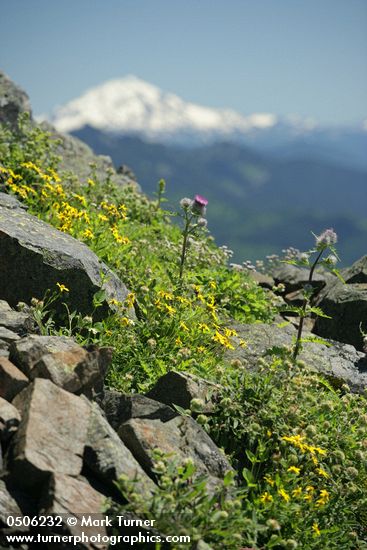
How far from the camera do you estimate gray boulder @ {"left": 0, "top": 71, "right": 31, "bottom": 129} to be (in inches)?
781

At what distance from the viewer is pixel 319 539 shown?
5332mm

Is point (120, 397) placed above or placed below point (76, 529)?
above

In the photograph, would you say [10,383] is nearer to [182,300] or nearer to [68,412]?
[68,412]

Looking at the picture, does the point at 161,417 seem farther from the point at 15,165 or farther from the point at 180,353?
the point at 15,165

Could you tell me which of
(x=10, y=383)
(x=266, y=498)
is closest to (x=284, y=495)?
(x=266, y=498)

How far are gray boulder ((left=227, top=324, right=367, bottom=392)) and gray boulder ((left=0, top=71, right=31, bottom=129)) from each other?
12950mm

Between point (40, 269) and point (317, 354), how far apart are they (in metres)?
→ 4.79

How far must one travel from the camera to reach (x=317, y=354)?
32.2 ft

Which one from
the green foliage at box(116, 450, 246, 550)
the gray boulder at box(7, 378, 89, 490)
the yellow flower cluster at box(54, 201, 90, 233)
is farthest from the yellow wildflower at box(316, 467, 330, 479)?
the yellow flower cluster at box(54, 201, 90, 233)

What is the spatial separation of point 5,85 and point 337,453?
18.4 m

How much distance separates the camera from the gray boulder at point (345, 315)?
1177cm

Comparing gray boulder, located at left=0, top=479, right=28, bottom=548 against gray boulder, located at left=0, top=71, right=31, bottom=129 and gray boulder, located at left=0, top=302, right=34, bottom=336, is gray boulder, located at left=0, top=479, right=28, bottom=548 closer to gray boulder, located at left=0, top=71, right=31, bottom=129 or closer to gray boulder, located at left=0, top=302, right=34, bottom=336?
gray boulder, located at left=0, top=302, right=34, bottom=336

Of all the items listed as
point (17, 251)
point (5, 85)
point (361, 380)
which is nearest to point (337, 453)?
point (361, 380)

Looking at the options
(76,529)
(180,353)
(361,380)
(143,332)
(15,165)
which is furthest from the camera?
(15,165)
